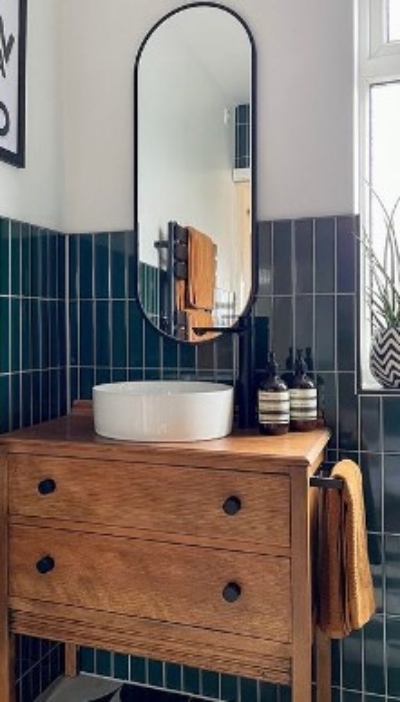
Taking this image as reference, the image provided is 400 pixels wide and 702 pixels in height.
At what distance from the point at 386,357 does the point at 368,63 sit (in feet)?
2.73

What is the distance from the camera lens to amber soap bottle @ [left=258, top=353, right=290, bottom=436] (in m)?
1.47

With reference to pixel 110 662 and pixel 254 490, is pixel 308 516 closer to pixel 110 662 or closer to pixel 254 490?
pixel 254 490

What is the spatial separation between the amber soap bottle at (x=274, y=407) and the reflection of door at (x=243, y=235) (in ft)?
1.03

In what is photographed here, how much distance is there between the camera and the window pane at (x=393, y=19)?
1.75 m

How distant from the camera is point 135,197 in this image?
1.84 metres

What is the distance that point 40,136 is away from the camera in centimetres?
182

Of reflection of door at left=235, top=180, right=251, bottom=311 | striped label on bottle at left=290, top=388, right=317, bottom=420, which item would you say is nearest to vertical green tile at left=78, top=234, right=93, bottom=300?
reflection of door at left=235, top=180, right=251, bottom=311

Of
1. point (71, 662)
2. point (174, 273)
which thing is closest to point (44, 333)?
point (174, 273)

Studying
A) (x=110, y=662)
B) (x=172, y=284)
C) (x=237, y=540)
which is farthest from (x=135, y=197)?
(x=110, y=662)

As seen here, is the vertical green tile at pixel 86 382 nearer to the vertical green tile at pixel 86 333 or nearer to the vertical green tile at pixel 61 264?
the vertical green tile at pixel 86 333

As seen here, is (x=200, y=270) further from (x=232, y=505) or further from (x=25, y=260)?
(x=232, y=505)

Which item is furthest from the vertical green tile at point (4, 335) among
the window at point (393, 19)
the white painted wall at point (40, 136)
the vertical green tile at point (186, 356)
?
the window at point (393, 19)

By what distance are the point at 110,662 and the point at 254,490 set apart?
3.18ft

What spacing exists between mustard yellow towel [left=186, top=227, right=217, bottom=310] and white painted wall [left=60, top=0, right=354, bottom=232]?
17cm
